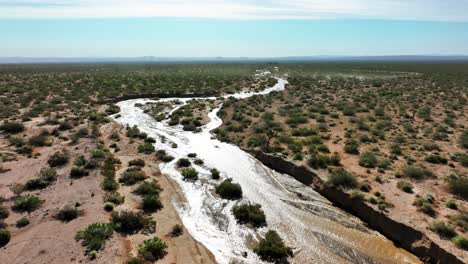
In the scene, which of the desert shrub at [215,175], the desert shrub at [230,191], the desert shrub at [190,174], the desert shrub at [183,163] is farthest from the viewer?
the desert shrub at [183,163]

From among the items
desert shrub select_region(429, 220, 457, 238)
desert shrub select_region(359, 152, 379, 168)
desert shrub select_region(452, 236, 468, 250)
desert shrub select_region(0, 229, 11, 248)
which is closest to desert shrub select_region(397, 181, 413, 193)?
desert shrub select_region(359, 152, 379, 168)

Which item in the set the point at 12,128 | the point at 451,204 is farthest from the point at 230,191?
the point at 12,128

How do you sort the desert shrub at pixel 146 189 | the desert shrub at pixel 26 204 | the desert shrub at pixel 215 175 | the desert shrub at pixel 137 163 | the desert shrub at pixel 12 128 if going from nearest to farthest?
the desert shrub at pixel 26 204, the desert shrub at pixel 146 189, the desert shrub at pixel 215 175, the desert shrub at pixel 137 163, the desert shrub at pixel 12 128

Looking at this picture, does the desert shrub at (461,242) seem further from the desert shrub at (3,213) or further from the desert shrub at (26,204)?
the desert shrub at (3,213)

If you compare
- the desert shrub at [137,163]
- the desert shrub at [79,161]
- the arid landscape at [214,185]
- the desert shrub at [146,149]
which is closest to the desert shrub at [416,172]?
the arid landscape at [214,185]

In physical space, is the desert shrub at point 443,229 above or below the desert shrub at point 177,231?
above

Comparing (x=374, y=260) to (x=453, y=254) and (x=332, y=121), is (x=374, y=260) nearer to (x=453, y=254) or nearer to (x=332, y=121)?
(x=453, y=254)

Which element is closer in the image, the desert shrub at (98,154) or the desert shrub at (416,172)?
the desert shrub at (416,172)

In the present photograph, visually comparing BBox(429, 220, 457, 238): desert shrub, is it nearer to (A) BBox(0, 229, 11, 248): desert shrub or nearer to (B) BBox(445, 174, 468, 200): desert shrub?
(B) BBox(445, 174, 468, 200): desert shrub

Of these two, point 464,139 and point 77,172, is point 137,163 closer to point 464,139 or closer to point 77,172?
point 77,172
